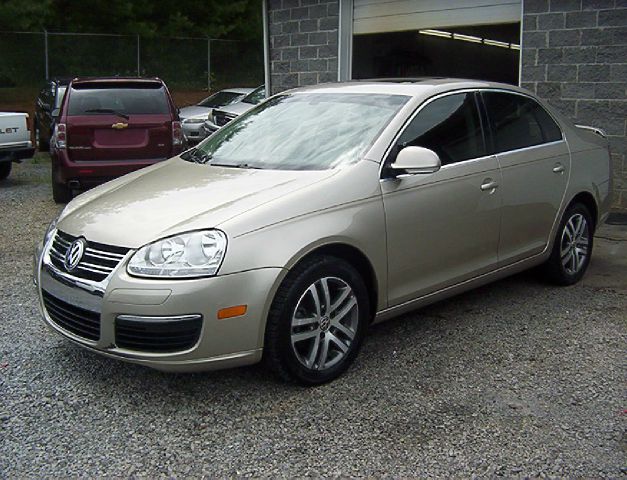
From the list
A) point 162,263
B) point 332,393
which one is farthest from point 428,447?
point 162,263

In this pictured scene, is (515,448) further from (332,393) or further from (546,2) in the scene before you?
(546,2)

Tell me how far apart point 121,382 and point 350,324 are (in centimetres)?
126

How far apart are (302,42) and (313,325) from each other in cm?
779

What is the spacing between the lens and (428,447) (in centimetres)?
340

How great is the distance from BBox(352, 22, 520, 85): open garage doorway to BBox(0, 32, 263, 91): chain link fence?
42.0 ft

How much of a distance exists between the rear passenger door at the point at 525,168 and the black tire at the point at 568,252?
9.2 inches

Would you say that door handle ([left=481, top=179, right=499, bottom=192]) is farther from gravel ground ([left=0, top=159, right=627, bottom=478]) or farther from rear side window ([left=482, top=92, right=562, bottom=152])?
gravel ground ([left=0, top=159, right=627, bottom=478])

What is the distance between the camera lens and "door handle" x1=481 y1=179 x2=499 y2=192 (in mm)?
4863

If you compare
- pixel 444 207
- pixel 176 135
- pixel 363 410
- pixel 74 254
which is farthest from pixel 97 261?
pixel 176 135

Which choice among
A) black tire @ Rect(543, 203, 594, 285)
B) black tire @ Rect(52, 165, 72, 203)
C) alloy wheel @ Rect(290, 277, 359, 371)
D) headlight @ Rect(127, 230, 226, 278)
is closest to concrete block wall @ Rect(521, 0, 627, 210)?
black tire @ Rect(543, 203, 594, 285)

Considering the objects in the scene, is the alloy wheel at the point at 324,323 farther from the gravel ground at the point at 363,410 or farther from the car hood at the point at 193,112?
the car hood at the point at 193,112

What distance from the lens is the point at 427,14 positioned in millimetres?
9703

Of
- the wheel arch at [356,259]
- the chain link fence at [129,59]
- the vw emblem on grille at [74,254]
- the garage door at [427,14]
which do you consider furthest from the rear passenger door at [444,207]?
the chain link fence at [129,59]

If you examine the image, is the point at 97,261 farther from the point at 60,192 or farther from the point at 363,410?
the point at 60,192
